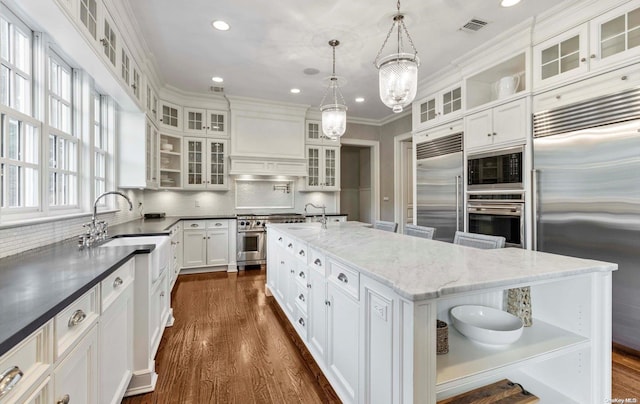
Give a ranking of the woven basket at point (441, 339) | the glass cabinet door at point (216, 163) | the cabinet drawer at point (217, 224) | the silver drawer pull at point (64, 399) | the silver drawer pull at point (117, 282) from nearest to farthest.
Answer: the silver drawer pull at point (64, 399), the woven basket at point (441, 339), the silver drawer pull at point (117, 282), the cabinet drawer at point (217, 224), the glass cabinet door at point (216, 163)

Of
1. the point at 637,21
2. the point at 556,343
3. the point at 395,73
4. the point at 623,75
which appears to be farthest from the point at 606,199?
the point at 395,73

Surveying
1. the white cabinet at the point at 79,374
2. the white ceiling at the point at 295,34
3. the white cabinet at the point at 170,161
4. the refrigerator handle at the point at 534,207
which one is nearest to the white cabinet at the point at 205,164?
the white cabinet at the point at 170,161

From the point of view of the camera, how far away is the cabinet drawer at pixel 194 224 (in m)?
4.66

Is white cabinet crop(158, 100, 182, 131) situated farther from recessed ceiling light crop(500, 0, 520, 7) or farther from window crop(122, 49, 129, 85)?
recessed ceiling light crop(500, 0, 520, 7)

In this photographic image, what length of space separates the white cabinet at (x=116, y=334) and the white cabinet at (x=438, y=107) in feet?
12.8

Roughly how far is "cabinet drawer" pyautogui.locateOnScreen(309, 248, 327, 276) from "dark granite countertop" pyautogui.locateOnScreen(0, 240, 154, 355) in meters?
1.07

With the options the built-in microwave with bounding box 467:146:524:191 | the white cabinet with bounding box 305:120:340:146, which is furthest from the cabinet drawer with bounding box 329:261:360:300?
the white cabinet with bounding box 305:120:340:146

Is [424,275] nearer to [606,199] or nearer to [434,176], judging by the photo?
[606,199]

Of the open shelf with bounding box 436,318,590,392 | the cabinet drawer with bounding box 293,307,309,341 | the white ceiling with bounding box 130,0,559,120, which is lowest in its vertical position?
the cabinet drawer with bounding box 293,307,309,341

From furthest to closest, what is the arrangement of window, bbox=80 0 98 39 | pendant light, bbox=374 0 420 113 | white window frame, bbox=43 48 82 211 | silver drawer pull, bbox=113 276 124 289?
white window frame, bbox=43 48 82 211 < pendant light, bbox=374 0 420 113 < window, bbox=80 0 98 39 < silver drawer pull, bbox=113 276 124 289

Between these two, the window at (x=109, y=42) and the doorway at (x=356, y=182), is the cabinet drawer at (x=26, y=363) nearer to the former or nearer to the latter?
the window at (x=109, y=42)

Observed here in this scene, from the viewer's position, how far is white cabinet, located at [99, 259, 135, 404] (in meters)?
1.39

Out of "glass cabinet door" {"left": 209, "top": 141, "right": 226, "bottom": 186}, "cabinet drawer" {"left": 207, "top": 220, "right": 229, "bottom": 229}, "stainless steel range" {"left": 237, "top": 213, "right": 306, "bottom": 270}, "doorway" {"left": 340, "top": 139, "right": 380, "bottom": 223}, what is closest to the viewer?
"cabinet drawer" {"left": 207, "top": 220, "right": 229, "bottom": 229}

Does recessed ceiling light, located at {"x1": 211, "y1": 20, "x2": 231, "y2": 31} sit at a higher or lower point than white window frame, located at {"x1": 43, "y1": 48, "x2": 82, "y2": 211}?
higher
